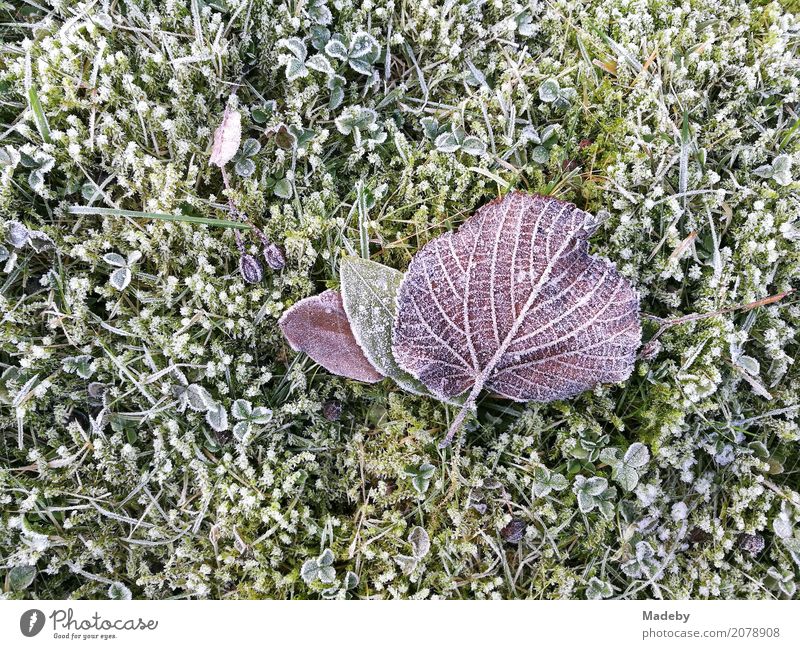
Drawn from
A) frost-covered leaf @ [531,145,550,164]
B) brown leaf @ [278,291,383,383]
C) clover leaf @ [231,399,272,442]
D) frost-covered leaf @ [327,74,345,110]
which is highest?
frost-covered leaf @ [327,74,345,110]

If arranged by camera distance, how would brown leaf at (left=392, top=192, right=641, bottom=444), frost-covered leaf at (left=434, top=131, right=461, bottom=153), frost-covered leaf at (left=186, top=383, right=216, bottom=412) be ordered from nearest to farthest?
1. brown leaf at (left=392, top=192, right=641, bottom=444)
2. frost-covered leaf at (left=186, top=383, right=216, bottom=412)
3. frost-covered leaf at (left=434, top=131, right=461, bottom=153)

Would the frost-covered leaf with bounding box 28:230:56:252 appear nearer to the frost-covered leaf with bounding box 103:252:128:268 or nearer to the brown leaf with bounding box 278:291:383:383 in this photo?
the frost-covered leaf with bounding box 103:252:128:268

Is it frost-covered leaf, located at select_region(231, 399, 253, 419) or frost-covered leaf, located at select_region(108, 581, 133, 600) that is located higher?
frost-covered leaf, located at select_region(231, 399, 253, 419)

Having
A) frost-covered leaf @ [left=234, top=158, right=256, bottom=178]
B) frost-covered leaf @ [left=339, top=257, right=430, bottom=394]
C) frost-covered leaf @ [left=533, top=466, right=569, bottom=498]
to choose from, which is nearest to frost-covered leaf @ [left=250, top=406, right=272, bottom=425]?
frost-covered leaf @ [left=339, top=257, right=430, bottom=394]

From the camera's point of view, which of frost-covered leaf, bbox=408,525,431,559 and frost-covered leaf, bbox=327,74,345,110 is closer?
frost-covered leaf, bbox=408,525,431,559

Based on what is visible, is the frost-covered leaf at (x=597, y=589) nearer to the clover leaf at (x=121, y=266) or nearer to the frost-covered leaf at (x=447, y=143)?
the frost-covered leaf at (x=447, y=143)

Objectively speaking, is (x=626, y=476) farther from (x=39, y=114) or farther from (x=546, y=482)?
(x=39, y=114)

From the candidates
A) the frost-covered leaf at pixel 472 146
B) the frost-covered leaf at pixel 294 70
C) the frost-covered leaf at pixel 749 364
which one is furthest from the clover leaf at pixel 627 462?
the frost-covered leaf at pixel 294 70
